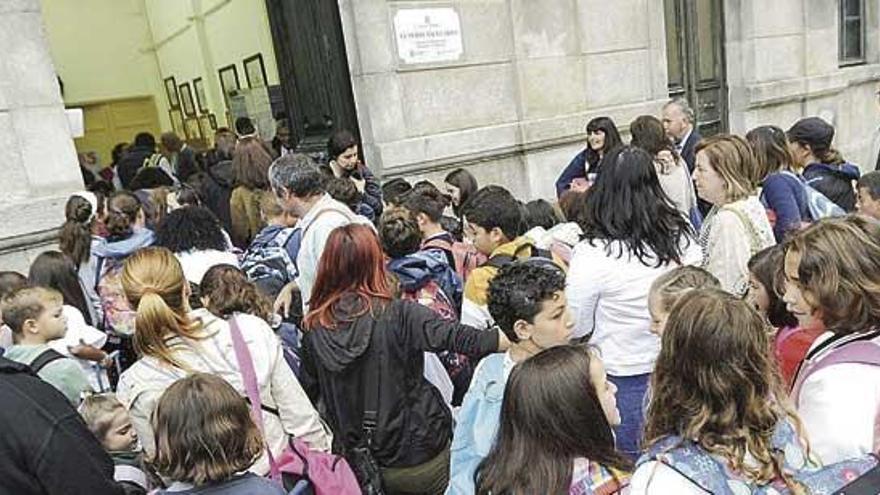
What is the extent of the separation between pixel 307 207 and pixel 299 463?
62.4 inches

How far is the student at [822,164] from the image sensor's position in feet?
12.7

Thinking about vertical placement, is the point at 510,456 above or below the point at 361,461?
above

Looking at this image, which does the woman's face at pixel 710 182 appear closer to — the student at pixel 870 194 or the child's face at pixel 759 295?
the child's face at pixel 759 295

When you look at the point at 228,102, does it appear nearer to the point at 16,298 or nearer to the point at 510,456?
the point at 16,298

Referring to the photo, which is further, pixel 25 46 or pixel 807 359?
pixel 25 46

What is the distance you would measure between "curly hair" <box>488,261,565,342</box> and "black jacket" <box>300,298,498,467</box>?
229 millimetres

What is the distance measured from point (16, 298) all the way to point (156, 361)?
99cm

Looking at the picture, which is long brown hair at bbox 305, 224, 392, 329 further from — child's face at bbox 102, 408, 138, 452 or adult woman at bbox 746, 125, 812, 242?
adult woman at bbox 746, 125, 812, 242

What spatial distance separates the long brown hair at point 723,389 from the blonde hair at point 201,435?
1060 millimetres

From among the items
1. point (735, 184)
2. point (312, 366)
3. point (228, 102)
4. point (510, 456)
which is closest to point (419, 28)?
point (735, 184)

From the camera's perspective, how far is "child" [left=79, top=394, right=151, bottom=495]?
231cm

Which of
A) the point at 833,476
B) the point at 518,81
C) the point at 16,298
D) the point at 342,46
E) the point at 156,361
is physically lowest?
the point at 833,476

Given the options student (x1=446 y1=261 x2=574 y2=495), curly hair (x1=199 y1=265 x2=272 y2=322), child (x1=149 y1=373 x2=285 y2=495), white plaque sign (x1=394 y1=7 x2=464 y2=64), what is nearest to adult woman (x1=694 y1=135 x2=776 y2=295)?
student (x1=446 y1=261 x2=574 y2=495)

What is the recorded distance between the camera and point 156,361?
2.18 metres
